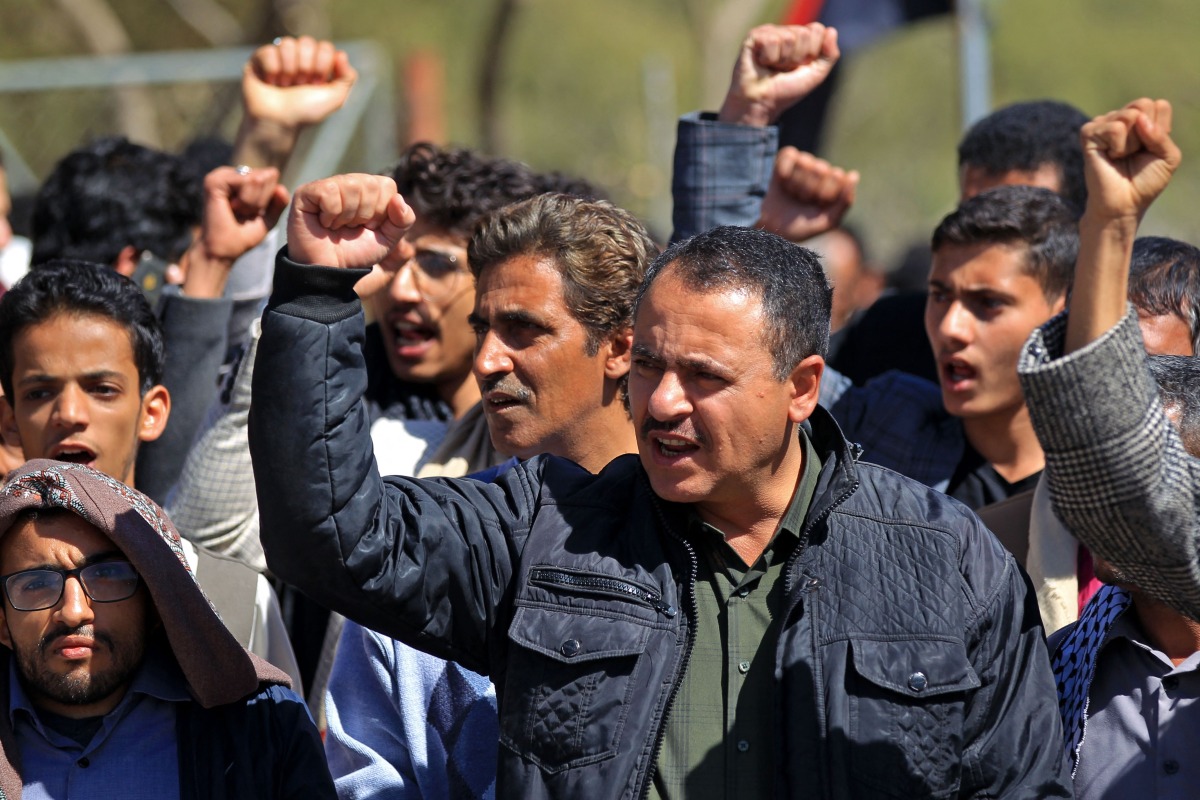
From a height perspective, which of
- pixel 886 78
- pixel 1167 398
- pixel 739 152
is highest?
pixel 886 78

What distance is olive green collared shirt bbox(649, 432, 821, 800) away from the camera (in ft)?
7.82

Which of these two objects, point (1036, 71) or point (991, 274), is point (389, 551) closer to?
point (991, 274)

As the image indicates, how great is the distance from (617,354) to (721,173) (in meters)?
0.70

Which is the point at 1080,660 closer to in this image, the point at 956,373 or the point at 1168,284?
the point at 1168,284

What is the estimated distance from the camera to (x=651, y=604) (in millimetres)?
2428

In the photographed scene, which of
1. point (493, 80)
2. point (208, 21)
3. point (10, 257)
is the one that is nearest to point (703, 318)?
point (10, 257)

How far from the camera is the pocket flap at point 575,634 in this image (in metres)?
2.37

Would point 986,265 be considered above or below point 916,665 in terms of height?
above

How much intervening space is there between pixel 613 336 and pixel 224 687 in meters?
1.17

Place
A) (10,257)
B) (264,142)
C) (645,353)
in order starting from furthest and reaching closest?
(10,257) < (264,142) < (645,353)

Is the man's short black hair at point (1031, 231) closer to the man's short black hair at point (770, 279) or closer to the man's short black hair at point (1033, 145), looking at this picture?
the man's short black hair at point (1033, 145)

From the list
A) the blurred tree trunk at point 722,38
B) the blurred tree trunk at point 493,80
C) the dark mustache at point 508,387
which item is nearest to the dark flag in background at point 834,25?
the dark mustache at point 508,387

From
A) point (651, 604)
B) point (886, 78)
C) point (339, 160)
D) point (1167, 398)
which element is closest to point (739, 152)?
point (1167, 398)

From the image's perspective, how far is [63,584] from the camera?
2.79m
